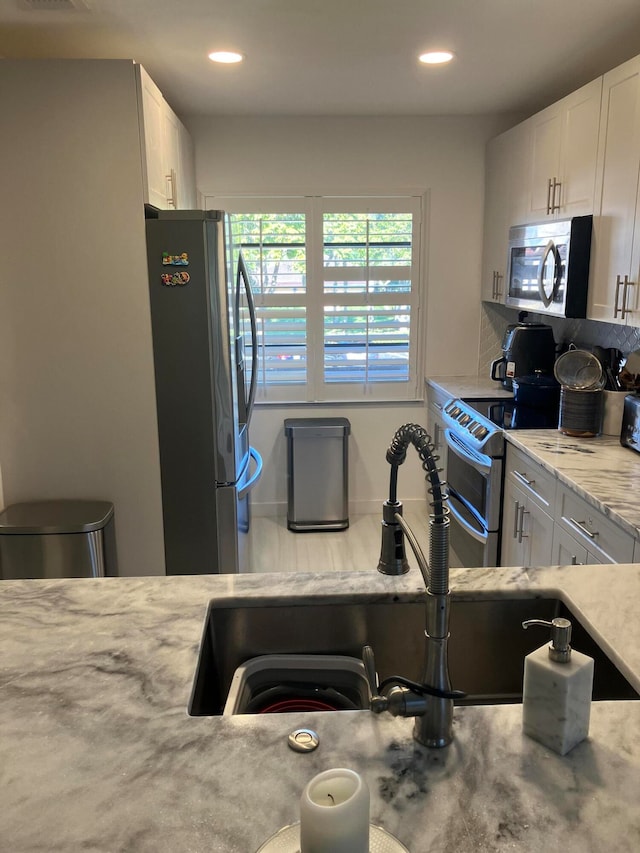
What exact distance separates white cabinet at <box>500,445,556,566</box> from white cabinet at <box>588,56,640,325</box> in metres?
0.69

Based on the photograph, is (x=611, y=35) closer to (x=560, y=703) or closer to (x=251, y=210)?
(x=251, y=210)

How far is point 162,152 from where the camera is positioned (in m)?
3.27

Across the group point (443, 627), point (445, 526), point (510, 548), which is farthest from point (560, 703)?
point (510, 548)

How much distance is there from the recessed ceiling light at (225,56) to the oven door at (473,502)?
6.69ft

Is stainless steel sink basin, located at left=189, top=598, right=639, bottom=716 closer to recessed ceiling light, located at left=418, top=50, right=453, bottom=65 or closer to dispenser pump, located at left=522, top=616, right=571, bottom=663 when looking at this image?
dispenser pump, located at left=522, top=616, right=571, bottom=663

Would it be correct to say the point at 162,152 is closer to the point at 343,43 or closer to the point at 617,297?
the point at 343,43

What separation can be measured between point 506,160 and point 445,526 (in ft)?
11.6

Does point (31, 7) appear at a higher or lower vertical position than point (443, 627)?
higher

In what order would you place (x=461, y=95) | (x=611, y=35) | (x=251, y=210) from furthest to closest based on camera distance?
(x=251, y=210) → (x=461, y=95) → (x=611, y=35)

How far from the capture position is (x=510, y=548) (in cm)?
315

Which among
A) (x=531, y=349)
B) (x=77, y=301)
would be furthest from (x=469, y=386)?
(x=77, y=301)

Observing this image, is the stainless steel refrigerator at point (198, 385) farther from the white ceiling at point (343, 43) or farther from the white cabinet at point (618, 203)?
the white cabinet at point (618, 203)

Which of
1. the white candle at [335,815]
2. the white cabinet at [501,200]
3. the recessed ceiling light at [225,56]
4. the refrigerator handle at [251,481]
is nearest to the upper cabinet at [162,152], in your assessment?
the recessed ceiling light at [225,56]

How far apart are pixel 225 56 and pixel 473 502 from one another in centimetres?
232
